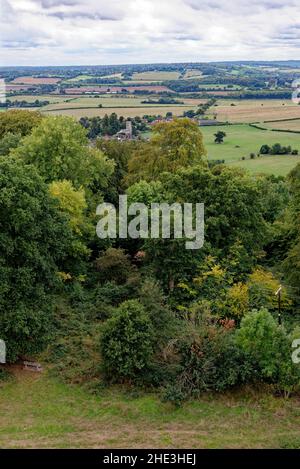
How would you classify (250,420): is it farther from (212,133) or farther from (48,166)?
(212,133)

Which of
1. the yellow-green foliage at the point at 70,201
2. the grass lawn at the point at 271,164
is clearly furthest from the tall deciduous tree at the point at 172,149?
the grass lawn at the point at 271,164

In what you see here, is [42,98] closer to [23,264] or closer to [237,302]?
[23,264]

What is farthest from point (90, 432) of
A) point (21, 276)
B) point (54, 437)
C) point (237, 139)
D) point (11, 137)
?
point (237, 139)

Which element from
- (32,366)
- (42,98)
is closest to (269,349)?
(32,366)

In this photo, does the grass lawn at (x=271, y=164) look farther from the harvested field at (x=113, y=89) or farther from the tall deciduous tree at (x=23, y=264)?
the harvested field at (x=113, y=89)

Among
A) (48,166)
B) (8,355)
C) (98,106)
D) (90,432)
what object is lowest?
(90,432)
